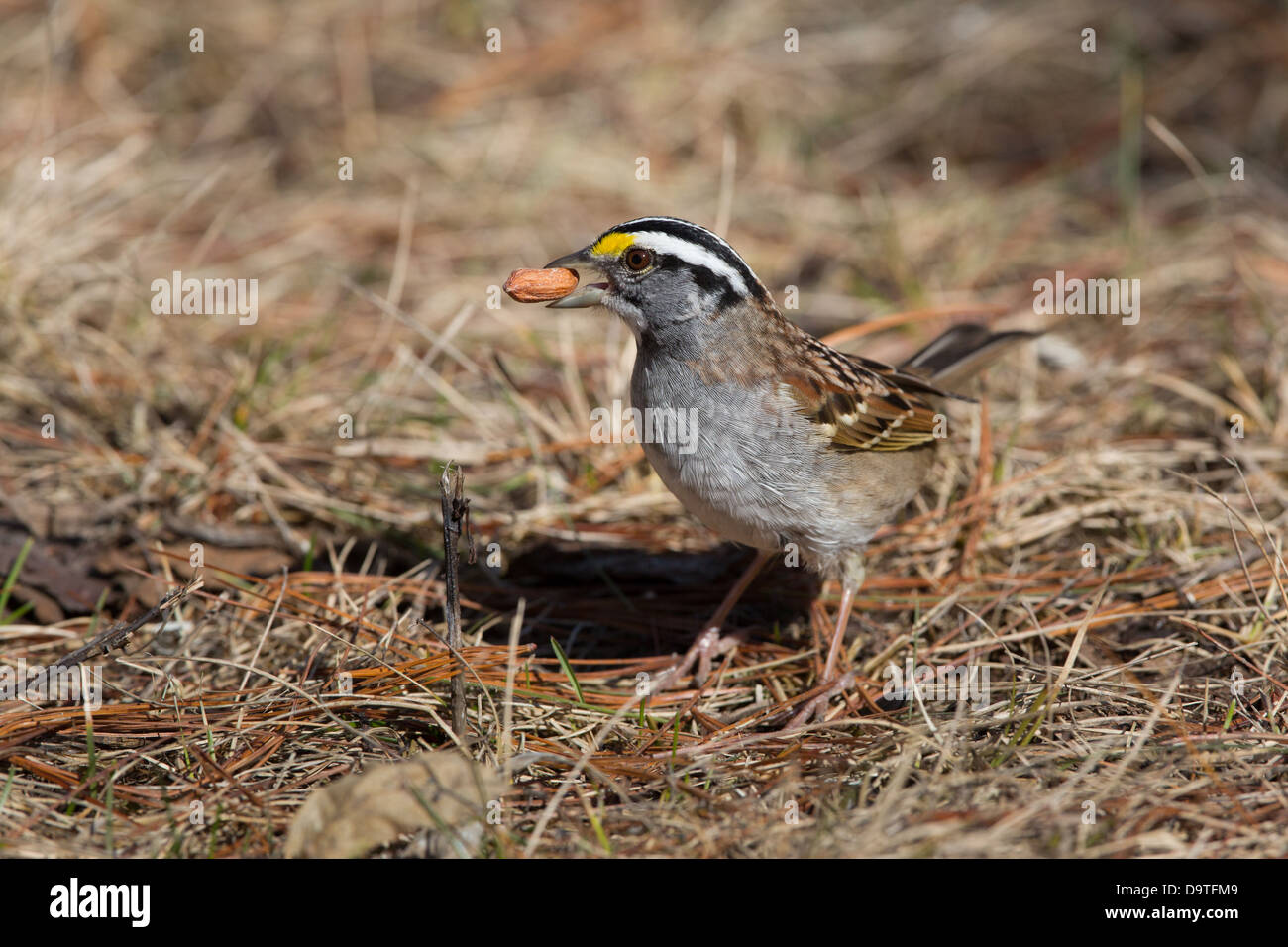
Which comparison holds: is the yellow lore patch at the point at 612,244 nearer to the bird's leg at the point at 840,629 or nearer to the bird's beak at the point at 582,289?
the bird's beak at the point at 582,289

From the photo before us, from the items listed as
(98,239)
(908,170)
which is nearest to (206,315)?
(98,239)

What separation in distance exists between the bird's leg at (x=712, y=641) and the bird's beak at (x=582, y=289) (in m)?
1.28

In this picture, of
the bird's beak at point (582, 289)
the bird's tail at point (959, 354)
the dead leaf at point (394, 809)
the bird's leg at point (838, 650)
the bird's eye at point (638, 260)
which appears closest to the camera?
the dead leaf at point (394, 809)

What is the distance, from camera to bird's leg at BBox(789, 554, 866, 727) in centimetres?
422

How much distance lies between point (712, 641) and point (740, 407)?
105cm

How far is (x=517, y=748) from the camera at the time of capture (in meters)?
3.88

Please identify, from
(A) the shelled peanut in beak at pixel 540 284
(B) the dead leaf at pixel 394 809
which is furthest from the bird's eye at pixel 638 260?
(B) the dead leaf at pixel 394 809

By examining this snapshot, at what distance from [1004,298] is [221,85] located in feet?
21.1

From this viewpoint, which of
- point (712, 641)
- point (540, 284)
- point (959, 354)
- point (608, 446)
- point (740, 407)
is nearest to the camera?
point (740, 407)

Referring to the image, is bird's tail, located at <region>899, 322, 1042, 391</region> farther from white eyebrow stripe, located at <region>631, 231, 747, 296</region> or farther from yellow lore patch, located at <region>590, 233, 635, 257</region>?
yellow lore patch, located at <region>590, 233, 635, 257</region>

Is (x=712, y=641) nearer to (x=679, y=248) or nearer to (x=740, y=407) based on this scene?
(x=740, y=407)

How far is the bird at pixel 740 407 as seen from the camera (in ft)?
14.0

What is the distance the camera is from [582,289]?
4504 mm

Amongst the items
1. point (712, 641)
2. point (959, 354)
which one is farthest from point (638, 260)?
point (959, 354)
